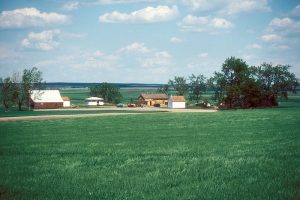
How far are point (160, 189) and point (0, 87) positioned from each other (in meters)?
110

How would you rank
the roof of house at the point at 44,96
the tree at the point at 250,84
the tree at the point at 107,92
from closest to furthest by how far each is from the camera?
1. the tree at the point at 250,84
2. the roof of house at the point at 44,96
3. the tree at the point at 107,92

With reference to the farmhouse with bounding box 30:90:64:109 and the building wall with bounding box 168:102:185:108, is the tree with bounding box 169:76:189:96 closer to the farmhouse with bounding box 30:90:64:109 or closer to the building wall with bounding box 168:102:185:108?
the building wall with bounding box 168:102:185:108

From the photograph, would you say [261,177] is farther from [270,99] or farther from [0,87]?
[0,87]

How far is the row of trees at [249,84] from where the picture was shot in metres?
106

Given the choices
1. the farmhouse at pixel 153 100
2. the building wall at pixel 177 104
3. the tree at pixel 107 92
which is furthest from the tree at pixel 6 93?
the tree at pixel 107 92

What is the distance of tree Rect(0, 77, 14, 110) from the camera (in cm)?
10631

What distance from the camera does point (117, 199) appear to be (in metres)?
11.5

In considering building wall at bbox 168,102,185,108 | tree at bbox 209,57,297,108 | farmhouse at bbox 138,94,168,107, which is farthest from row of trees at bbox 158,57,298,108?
farmhouse at bbox 138,94,168,107

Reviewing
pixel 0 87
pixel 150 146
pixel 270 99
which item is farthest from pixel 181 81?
pixel 150 146

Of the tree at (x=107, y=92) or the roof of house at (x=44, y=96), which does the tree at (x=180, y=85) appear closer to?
the tree at (x=107, y=92)

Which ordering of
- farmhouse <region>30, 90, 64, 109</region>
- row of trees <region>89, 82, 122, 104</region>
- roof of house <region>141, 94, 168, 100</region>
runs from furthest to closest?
row of trees <region>89, 82, 122, 104</region> < roof of house <region>141, 94, 168, 100</region> < farmhouse <region>30, 90, 64, 109</region>

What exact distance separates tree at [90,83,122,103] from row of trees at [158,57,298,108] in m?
69.2

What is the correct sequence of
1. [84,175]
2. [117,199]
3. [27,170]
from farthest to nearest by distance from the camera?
[27,170] < [84,175] < [117,199]

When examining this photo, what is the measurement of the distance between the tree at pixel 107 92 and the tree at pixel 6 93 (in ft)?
229
